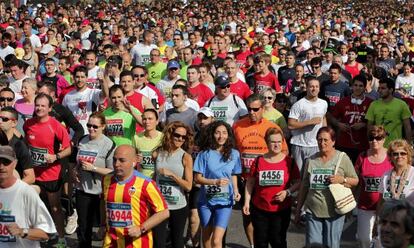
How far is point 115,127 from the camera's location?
28.8ft

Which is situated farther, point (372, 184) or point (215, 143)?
point (215, 143)

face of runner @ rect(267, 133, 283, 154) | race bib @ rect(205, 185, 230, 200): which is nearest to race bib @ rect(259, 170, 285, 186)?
face of runner @ rect(267, 133, 283, 154)

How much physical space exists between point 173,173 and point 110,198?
1521mm

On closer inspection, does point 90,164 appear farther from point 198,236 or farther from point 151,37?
point 151,37

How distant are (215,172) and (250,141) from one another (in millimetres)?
1222

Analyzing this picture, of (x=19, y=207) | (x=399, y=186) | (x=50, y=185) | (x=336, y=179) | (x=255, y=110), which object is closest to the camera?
(x=19, y=207)

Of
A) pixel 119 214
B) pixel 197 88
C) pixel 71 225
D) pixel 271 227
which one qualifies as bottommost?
pixel 71 225

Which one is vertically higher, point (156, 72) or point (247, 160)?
point (156, 72)

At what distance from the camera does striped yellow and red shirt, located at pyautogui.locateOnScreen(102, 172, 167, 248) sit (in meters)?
5.88

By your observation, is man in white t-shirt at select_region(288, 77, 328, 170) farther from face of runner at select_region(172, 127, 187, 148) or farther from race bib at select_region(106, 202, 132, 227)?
race bib at select_region(106, 202, 132, 227)

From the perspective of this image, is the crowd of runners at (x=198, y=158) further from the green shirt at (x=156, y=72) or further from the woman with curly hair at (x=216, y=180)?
the green shirt at (x=156, y=72)

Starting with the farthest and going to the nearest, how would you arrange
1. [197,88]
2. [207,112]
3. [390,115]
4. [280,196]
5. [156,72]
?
[156,72] → [197,88] → [390,115] → [207,112] → [280,196]

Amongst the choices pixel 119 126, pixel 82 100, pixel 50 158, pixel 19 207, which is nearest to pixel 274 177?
pixel 119 126

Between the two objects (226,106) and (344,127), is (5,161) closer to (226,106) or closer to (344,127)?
(226,106)
